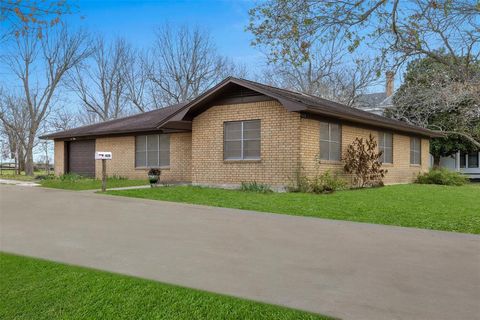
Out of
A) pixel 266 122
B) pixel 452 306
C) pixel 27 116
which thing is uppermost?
pixel 27 116

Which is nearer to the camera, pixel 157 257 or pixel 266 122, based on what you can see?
pixel 157 257

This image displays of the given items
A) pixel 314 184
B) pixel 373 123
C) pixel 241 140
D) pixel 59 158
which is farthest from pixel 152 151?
pixel 373 123

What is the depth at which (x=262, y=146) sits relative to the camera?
622 inches

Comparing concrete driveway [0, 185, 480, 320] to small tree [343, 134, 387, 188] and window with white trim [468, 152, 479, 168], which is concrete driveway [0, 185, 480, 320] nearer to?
small tree [343, 134, 387, 188]

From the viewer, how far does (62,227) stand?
920cm

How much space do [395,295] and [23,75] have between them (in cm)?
3842

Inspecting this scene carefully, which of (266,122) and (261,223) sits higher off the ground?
(266,122)

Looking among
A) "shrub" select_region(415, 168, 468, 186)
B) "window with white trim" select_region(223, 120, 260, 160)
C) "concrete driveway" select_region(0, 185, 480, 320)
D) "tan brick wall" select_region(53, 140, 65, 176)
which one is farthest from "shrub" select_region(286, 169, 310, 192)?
"tan brick wall" select_region(53, 140, 65, 176)

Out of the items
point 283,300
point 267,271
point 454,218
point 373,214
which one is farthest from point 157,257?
point 454,218

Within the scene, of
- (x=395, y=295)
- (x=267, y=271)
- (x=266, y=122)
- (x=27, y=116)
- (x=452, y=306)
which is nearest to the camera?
(x=452, y=306)

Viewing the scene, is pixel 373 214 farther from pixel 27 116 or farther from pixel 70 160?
pixel 27 116

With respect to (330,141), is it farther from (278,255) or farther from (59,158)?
(59,158)

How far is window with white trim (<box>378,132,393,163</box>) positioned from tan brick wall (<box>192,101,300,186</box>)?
645 cm

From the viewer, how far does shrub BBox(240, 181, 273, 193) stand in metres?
15.0
